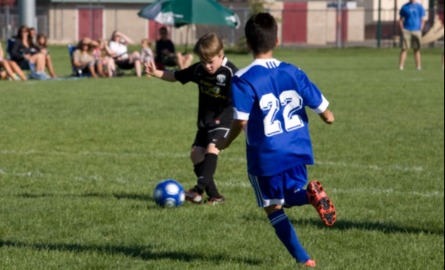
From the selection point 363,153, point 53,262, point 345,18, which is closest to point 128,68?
point 363,153

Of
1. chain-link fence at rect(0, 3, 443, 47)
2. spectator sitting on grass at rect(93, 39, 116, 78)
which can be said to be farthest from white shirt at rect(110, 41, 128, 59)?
chain-link fence at rect(0, 3, 443, 47)

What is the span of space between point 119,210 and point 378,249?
7.97 feet

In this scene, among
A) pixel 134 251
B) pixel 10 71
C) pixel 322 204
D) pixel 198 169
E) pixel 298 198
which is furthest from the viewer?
pixel 10 71

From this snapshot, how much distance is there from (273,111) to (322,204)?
2.16 ft

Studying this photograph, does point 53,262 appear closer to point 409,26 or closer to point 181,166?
point 181,166

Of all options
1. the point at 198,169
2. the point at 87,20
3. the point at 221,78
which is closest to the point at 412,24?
the point at 198,169

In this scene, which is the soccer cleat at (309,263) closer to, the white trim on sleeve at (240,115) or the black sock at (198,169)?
the white trim on sleeve at (240,115)

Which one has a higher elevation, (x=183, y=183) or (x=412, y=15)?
(x=412, y=15)

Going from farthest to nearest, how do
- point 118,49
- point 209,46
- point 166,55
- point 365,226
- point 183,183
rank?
point 166,55
point 118,49
point 183,183
point 209,46
point 365,226

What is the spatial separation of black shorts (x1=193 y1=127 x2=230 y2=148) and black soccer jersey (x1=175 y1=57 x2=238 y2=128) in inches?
1.8

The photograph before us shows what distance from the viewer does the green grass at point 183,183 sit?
706 centimetres

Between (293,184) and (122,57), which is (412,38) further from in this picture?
(293,184)

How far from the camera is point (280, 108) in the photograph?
254 inches

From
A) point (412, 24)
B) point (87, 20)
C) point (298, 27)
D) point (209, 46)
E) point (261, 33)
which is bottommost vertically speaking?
point (209, 46)
